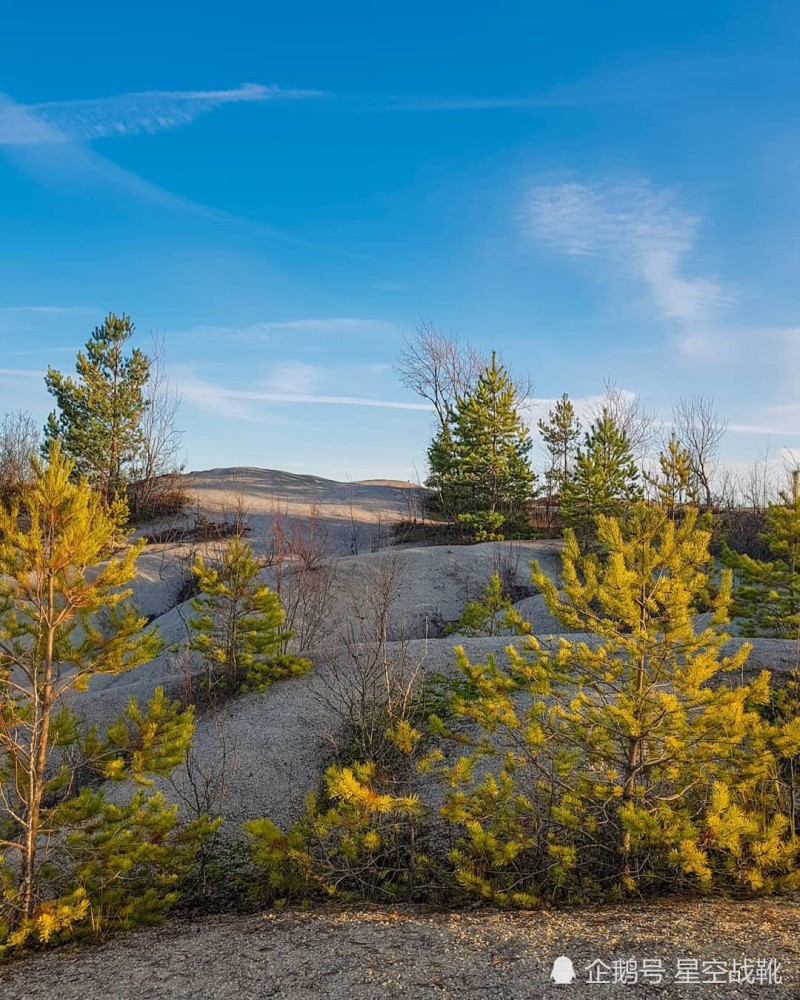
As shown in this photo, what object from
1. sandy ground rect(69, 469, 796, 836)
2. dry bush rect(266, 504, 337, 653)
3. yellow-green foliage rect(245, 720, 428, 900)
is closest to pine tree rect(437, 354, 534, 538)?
sandy ground rect(69, 469, 796, 836)

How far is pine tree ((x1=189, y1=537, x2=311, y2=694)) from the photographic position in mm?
10359

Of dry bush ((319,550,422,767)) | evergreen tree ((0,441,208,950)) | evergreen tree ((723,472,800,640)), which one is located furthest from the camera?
evergreen tree ((723,472,800,640))

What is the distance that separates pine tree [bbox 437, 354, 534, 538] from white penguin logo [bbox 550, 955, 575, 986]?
800 inches

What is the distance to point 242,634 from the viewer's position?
35.4ft

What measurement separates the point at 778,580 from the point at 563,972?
9.40 meters

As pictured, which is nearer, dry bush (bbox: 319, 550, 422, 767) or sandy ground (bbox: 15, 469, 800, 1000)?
sandy ground (bbox: 15, 469, 800, 1000)

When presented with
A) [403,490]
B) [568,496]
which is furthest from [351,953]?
[403,490]

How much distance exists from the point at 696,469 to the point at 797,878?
24.9 meters

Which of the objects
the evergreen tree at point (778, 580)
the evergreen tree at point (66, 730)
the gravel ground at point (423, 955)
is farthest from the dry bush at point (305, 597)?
the evergreen tree at point (778, 580)

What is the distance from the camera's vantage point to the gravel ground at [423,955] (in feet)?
13.6

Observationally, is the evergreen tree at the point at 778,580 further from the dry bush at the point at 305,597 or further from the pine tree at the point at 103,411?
the pine tree at the point at 103,411

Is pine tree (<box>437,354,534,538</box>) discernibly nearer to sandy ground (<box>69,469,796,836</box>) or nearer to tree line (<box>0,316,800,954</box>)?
sandy ground (<box>69,469,796,836</box>)

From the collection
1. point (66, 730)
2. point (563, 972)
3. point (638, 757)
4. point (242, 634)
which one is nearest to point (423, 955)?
point (563, 972)

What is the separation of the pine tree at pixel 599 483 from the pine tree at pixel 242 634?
45.9ft
